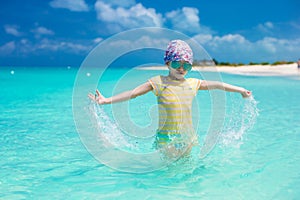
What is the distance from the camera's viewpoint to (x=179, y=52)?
3.63 meters

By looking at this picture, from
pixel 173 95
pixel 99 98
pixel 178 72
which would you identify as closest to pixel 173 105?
pixel 173 95

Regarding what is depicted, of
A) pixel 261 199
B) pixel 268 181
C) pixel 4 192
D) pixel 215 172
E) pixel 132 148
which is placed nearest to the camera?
pixel 261 199

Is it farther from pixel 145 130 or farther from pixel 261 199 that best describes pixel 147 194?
pixel 145 130

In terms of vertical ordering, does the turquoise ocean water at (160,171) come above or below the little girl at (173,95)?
below

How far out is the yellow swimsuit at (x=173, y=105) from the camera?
3775 millimetres

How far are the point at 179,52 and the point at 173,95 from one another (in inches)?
18.8

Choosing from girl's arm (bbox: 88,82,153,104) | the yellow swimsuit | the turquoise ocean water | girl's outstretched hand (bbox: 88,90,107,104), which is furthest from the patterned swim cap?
the turquoise ocean water

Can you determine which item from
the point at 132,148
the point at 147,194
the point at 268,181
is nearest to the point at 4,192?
the point at 147,194

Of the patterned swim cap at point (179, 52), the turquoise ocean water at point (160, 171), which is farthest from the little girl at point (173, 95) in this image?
the turquoise ocean water at point (160, 171)

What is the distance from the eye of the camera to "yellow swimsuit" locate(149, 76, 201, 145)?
378 cm

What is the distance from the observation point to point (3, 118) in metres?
8.37

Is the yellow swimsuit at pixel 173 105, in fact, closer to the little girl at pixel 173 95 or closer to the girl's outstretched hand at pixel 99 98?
the little girl at pixel 173 95

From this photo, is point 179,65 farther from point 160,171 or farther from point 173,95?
point 160,171

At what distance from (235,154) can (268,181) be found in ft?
3.75
